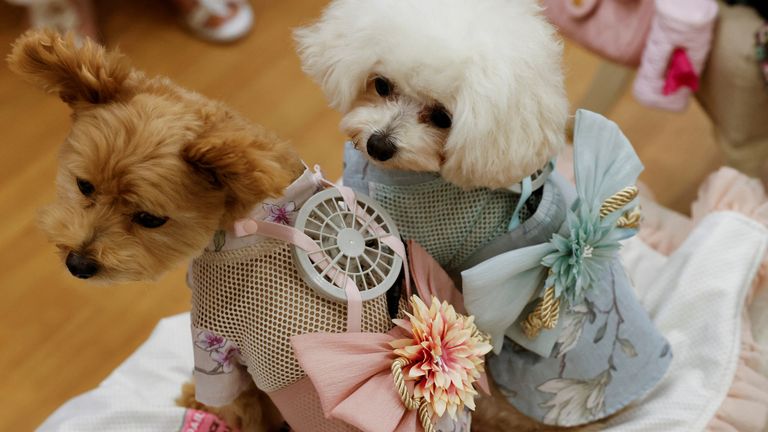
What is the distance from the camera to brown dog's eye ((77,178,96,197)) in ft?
2.26

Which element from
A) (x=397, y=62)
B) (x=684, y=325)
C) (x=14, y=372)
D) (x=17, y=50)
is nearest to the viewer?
(x=17, y=50)

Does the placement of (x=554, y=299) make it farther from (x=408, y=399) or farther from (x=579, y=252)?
(x=408, y=399)

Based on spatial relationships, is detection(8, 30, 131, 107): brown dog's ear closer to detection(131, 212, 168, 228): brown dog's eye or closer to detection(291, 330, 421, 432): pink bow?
detection(131, 212, 168, 228): brown dog's eye

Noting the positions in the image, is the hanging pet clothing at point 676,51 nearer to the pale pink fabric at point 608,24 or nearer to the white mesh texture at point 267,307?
the pale pink fabric at point 608,24

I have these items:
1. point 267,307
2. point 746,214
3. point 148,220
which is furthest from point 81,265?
point 746,214

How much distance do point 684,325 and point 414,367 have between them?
0.58 m

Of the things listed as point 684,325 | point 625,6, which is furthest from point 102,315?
point 625,6

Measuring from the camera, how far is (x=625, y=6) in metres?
1.38

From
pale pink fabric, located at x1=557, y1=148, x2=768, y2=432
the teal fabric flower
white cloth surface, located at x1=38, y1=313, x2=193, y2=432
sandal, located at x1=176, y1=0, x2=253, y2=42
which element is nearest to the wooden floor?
sandal, located at x1=176, y1=0, x2=253, y2=42

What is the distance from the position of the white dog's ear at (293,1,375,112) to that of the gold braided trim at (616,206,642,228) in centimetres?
36

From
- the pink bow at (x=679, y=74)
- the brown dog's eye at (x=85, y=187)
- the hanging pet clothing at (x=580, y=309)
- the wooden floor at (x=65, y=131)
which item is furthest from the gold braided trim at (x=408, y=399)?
the pink bow at (x=679, y=74)

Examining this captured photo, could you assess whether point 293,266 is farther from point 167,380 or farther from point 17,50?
point 167,380

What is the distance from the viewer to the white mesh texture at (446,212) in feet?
2.97

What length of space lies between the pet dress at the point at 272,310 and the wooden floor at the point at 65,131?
0.43 metres
